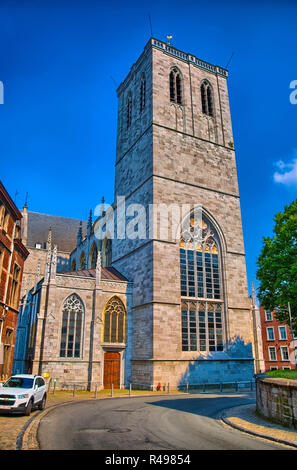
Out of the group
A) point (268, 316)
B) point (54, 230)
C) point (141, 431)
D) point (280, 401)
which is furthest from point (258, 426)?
point (54, 230)

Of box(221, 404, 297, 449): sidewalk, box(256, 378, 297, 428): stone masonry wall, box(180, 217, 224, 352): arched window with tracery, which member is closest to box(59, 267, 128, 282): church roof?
box(180, 217, 224, 352): arched window with tracery

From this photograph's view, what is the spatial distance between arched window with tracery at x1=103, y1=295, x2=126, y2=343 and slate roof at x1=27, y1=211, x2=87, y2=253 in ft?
92.1

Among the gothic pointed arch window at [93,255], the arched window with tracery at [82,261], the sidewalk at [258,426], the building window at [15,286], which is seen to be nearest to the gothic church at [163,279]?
the building window at [15,286]

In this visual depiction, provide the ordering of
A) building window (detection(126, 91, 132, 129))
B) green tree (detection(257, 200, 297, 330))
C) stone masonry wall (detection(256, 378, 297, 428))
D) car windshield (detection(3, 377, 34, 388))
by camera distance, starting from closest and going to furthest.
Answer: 1. stone masonry wall (detection(256, 378, 297, 428))
2. car windshield (detection(3, 377, 34, 388))
3. green tree (detection(257, 200, 297, 330))
4. building window (detection(126, 91, 132, 129))

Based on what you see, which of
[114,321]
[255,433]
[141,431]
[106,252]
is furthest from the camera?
[106,252]

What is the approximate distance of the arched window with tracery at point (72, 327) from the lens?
23.5 meters

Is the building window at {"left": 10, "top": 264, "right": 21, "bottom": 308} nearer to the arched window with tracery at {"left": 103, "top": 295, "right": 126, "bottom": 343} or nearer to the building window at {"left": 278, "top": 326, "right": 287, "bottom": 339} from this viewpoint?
the arched window with tracery at {"left": 103, "top": 295, "right": 126, "bottom": 343}

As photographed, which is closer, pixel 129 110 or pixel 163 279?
pixel 163 279

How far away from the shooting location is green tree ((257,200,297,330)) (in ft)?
64.2

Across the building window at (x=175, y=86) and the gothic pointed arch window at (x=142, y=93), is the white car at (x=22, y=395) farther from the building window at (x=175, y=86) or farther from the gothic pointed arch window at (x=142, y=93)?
the building window at (x=175, y=86)

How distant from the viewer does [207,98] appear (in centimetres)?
3450

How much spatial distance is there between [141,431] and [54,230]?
48482mm

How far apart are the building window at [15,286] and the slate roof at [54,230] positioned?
28.4 meters

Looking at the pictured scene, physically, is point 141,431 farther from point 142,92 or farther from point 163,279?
point 142,92
